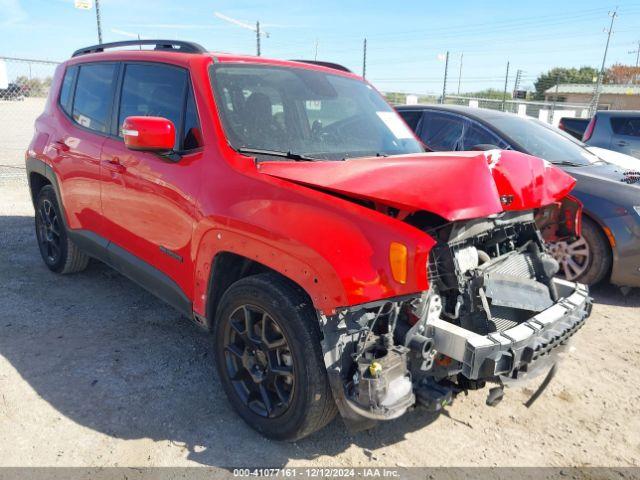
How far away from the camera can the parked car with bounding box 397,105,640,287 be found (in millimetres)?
4512

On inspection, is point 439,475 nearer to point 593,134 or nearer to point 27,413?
point 27,413

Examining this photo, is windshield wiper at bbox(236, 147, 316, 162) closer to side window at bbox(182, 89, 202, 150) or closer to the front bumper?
side window at bbox(182, 89, 202, 150)

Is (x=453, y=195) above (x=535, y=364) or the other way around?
above

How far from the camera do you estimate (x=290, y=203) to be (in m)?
2.29

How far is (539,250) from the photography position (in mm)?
3148

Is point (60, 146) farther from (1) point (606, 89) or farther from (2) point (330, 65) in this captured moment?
(1) point (606, 89)

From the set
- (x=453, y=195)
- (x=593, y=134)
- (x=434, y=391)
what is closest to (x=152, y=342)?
(x=434, y=391)

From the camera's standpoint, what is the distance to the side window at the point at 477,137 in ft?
17.7

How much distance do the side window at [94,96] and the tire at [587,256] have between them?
4313 millimetres

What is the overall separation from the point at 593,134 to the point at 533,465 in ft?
24.8


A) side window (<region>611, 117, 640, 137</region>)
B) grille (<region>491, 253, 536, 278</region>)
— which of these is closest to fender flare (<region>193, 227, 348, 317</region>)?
grille (<region>491, 253, 536, 278</region>)

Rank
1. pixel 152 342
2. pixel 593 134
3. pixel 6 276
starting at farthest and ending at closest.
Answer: pixel 593 134
pixel 6 276
pixel 152 342

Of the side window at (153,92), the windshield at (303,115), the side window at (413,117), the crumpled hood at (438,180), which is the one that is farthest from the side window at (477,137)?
the side window at (153,92)

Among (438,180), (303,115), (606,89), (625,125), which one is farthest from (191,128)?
(606,89)
